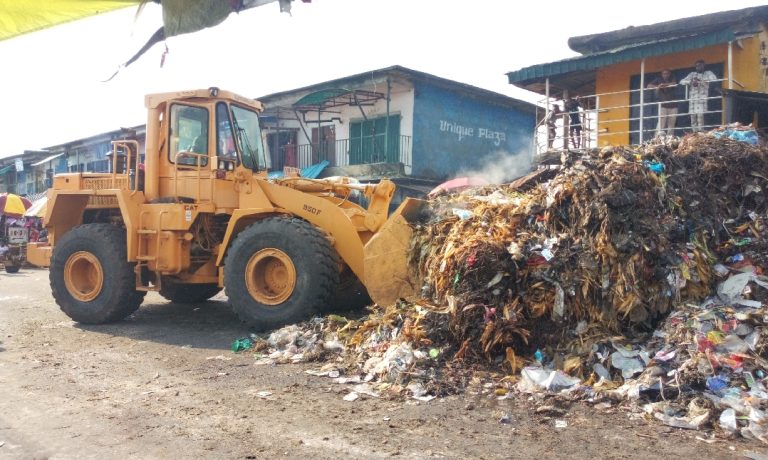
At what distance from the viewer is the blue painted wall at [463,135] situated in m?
18.9

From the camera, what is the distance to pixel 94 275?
857 centimetres

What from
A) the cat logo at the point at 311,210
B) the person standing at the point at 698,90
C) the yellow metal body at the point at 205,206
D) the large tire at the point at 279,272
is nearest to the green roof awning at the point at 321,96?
the person standing at the point at 698,90

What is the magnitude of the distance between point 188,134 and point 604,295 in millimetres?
5447

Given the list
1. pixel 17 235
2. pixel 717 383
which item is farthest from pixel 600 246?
pixel 17 235

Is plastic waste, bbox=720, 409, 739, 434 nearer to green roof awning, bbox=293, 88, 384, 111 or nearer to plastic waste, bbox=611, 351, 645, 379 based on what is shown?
plastic waste, bbox=611, 351, 645, 379

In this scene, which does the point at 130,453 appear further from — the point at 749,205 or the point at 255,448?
the point at 749,205

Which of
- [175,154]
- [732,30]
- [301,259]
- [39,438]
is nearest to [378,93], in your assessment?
[732,30]

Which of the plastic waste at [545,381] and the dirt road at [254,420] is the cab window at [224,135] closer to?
the dirt road at [254,420]

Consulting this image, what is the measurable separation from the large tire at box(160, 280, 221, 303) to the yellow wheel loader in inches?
52.8

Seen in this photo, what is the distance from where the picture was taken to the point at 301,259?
22.5ft

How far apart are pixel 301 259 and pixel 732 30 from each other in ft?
31.9

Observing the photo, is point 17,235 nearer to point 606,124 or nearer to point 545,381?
point 606,124

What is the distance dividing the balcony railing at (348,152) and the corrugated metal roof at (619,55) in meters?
4.63

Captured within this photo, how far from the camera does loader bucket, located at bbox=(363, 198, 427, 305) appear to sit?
6660 mm
